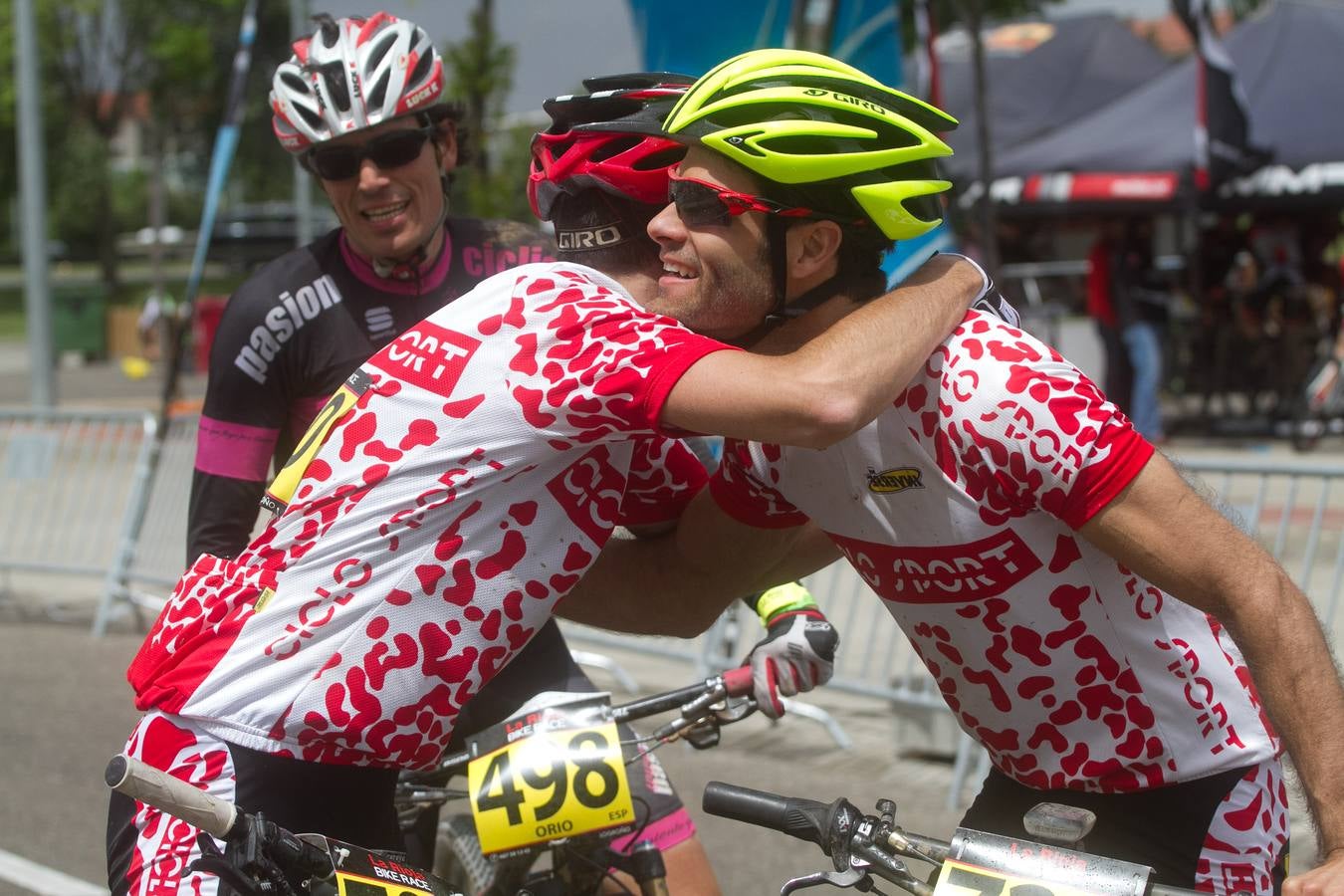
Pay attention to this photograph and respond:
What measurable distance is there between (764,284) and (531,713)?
1.04m

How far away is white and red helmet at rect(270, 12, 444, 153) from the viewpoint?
389cm

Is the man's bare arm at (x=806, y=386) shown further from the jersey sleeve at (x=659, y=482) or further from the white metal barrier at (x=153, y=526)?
the white metal barrier at (x=153, y=526)

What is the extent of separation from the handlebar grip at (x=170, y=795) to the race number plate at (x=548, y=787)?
0.91m

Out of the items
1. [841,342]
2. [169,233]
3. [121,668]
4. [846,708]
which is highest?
[841,342]

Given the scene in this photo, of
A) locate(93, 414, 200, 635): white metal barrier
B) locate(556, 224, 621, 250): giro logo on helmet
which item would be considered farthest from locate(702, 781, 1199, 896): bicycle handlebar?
locate(93, 414, 200, 635): white metal barrier

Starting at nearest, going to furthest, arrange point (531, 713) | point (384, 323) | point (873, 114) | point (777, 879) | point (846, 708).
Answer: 1. point (873, 114)
2. point (531, 713)
3. point (384, 323)
4. point (777, 879)
5. point (846, 708)

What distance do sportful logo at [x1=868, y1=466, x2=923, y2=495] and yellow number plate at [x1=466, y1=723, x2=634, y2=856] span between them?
0.88 meters

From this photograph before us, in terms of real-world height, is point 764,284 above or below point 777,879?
above

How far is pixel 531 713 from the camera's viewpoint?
3068 mm

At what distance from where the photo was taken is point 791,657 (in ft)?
9.63

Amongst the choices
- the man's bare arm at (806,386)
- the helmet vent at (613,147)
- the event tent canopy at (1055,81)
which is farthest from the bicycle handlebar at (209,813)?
the event tent canopy at (1055,81)

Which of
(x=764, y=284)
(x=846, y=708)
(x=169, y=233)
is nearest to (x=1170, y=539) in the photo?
(x=764, y=284)

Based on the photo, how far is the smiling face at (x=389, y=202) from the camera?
3.76 m

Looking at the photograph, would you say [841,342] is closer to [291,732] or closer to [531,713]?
[291,732]
